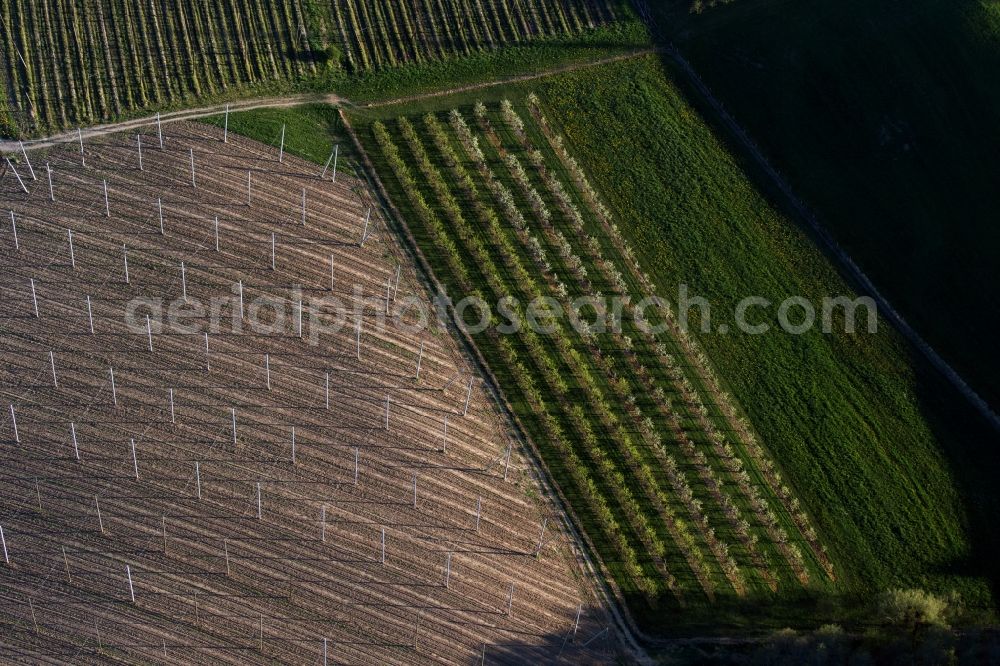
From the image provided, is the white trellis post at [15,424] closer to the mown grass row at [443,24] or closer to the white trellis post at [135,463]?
the white trellis post at [135,463]

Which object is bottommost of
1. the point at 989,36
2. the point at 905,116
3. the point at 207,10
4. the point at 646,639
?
the point at 646,639

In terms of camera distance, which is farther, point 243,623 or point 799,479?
point 799,479

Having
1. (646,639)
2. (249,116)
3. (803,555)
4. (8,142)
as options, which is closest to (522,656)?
(646,639)

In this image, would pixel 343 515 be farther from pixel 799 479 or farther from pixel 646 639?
pixel 799 479

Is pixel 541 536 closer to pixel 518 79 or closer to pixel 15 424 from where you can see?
pixel 15 424

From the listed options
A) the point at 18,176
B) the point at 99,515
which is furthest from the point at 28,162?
the point at 99,515

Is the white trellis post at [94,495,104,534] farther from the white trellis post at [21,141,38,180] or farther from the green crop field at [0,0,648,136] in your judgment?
the green crop field at [0,0,648,136]
